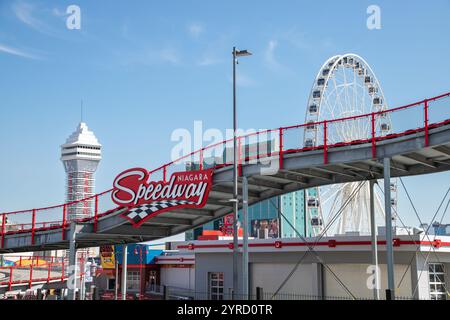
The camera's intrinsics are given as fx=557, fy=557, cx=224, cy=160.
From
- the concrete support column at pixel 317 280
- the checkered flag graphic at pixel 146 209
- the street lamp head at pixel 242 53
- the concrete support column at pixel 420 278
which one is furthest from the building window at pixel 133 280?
the street lamp head at pixel 242 53

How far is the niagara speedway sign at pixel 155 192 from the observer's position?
2656 cm

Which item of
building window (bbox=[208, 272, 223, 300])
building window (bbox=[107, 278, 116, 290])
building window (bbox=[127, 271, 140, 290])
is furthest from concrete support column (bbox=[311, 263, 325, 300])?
building window (bbox=[107, 278, 116, 290])

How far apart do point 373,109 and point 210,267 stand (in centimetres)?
1721

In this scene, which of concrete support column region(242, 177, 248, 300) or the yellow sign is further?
the yellow sign

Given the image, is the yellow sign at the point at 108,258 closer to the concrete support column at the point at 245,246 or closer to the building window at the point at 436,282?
the concrete support column at the point at 245,246

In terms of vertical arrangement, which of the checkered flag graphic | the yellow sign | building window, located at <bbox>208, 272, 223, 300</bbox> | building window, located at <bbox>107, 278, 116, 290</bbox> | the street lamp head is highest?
the street lamp head

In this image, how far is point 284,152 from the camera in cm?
2523

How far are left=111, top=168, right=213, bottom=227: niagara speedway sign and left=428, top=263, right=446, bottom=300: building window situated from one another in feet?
43.3

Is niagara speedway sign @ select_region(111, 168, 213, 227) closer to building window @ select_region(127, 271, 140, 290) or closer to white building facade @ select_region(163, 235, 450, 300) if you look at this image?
white building facade @ select_region(163, 235, 450, 300)

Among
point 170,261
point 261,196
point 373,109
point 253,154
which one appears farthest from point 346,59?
point 170,261

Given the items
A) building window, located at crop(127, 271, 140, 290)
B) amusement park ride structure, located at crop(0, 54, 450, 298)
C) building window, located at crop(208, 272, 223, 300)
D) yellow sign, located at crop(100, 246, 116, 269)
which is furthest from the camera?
yellow sign, located at crop(100, 246, 116, 269)

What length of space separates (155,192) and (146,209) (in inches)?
45.9

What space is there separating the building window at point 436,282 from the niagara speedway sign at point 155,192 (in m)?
13.2

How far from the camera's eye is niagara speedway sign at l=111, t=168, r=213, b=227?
87.1ft
